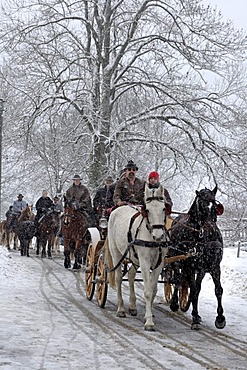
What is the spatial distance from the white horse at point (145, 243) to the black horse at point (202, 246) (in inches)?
17.3

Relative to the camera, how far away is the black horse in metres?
9.42

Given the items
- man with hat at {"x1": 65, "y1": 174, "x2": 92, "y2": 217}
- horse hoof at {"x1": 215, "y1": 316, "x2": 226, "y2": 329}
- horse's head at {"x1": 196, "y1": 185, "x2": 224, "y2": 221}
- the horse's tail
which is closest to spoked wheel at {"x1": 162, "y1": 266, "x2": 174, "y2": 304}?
the horse's tail

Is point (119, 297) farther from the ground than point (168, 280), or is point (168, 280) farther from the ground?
point (168, 280)

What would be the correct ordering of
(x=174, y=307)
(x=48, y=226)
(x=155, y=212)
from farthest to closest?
(x=48, y=226) → (x=174, y=307) → (x=155, y=212)

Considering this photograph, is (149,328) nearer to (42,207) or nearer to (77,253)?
(77,253)

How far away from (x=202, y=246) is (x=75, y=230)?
8238 mm

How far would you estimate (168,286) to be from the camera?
11.8 metres

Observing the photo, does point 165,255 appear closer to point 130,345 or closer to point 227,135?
point 130,345

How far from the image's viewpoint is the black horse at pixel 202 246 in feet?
30.9

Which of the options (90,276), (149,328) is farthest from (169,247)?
(90,276)

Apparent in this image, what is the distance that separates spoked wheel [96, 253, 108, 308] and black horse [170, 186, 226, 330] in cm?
144

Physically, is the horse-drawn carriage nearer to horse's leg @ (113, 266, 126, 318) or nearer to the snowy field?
horse's leg @ (113, 266, 126, 318)

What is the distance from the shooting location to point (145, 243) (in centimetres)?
938

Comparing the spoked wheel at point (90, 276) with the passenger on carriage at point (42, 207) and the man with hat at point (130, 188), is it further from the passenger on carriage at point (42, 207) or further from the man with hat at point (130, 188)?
the passenger on carriage at point (42, 207)
